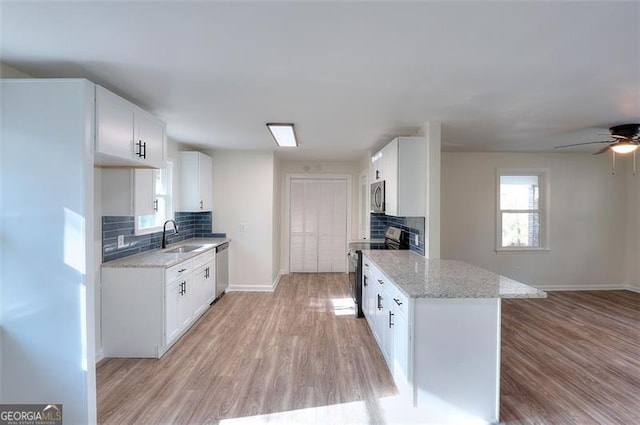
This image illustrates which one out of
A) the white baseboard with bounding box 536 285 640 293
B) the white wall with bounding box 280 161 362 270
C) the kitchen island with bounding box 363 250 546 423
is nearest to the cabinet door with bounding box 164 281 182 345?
the kitchen island with bounding box 363 250 546 423

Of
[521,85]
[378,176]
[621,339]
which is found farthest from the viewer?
[378,176]

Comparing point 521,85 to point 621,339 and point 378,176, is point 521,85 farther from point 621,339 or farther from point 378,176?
point 621,339

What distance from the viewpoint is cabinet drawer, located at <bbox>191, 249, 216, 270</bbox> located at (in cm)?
375

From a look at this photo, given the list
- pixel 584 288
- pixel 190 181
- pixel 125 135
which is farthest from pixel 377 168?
pixel 584 288

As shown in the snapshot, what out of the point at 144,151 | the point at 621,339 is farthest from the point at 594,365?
the point at 144,151

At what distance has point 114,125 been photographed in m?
2.25

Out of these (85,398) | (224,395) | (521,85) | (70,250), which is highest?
(521,85)

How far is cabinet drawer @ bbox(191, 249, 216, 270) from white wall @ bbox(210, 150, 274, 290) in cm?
81

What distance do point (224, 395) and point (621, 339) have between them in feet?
13.6

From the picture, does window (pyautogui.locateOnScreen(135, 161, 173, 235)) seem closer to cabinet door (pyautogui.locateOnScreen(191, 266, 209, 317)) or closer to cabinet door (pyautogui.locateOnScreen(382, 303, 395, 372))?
cabinet door (pyautogui.locateOnScreen(191, 266, 209, 317))

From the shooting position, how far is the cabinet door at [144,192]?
299 cm

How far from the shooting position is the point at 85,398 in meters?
1.90

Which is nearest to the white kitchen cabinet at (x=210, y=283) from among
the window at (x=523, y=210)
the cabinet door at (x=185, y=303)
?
the cabinet door at (x=185, y=303)

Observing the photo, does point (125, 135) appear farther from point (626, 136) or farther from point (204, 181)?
point (626, 136)
